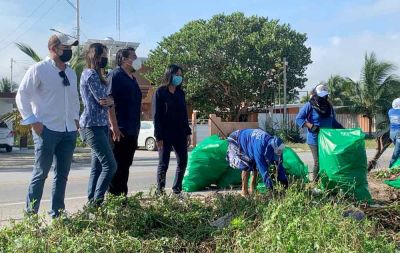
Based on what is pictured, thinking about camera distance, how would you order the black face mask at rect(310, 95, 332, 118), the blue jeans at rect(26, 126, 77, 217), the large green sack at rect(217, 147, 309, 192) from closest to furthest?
the blue jeans at rect(26, 126, 77, 217) < the large green sack at rect(217, 147, 309, 192) < the black face mask at rect(310, 95, 332, 118)

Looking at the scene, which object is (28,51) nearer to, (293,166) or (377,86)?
(293,166)

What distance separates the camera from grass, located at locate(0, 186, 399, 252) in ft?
12.0

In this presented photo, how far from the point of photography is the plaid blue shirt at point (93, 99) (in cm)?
541

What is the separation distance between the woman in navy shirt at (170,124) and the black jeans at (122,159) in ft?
2.84

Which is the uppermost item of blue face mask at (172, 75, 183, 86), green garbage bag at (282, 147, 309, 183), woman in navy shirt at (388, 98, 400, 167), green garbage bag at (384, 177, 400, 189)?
blue face mask at (172, 75, 183, 86)

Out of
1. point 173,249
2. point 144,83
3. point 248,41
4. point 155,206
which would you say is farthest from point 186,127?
point 144,83

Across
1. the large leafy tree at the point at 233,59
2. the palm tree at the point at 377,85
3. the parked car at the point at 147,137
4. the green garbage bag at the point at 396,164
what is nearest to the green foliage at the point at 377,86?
the palm tree at the point at 377,85

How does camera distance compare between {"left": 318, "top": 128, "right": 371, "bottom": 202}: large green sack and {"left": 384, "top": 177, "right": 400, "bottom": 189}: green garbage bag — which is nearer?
{"left": 318, "top": 128, "right": 371, "bottom": 202}: large green sack

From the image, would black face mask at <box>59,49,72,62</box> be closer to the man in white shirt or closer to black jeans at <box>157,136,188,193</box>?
the man in white shirt

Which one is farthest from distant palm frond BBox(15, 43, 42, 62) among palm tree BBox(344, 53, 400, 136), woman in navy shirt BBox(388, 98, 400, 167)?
palm tree BBox(344, 53, 400, 136)

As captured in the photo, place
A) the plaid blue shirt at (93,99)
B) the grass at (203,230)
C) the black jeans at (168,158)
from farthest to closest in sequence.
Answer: the black jeans at (168,158) → the plaid blue shirt at (93,99) → the grass at (203,230)

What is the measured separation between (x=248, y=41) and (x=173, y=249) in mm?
27486

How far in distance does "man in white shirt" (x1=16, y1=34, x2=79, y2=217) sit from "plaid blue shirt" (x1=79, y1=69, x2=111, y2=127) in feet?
0.61

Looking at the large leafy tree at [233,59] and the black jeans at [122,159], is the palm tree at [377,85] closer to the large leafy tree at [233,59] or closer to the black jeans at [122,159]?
the large leafy tree at [233,59]
